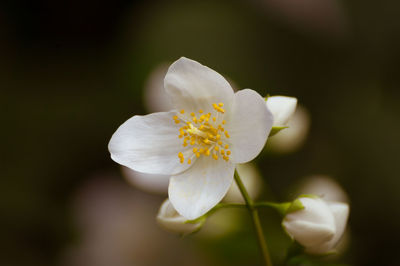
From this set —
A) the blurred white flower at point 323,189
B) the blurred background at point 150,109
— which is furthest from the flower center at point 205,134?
the blurred background at point 150,109

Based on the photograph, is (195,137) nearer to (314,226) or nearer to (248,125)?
(248,125)

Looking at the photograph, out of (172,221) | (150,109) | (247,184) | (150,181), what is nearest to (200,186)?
(172,221)

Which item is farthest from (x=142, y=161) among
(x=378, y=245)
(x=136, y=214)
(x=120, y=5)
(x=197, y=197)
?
(x=120, y=5)

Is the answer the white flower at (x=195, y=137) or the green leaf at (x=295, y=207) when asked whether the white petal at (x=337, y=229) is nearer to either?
the green leaf at (x=295, y=207)

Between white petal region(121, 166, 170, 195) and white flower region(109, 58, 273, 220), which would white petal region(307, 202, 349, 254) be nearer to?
white flower region(109, 58, 273, 220)

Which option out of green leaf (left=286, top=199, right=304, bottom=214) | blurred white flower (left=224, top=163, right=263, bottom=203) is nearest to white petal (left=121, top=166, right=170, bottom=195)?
blurred white flower (left=224, top=163, right=263, bottom=203)

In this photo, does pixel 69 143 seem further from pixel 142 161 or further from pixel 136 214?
pixel 142 161
